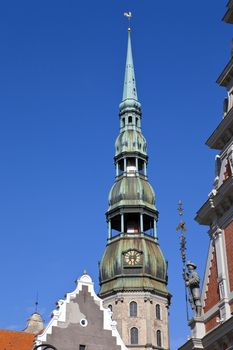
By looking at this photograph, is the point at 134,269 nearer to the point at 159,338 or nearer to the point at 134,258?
the point at 134,258

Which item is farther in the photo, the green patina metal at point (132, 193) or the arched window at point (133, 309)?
the green patina metal at point (132, 193)

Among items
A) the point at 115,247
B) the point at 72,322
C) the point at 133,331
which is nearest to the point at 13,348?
the point at 72,322

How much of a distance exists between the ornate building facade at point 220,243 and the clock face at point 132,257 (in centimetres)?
3387

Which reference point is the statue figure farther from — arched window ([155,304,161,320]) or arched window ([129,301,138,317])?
arched window ([155,304,161,320])

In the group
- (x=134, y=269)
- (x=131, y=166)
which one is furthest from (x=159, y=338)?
(x=131, y=166)

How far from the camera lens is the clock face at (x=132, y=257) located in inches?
2165

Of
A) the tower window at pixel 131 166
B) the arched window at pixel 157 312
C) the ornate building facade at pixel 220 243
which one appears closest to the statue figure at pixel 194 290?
the ornate building facade at pixel 220 243

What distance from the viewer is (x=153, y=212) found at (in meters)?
57.6

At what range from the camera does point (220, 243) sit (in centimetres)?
2020

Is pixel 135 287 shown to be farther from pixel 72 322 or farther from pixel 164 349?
pixel 72 322

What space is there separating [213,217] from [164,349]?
33641mm

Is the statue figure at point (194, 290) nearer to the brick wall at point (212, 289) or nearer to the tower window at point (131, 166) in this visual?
the brick wall at point (212, 289)

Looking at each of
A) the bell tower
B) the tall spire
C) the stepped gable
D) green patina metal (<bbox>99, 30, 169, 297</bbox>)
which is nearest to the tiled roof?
the stepped gable

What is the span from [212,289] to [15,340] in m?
21.8
